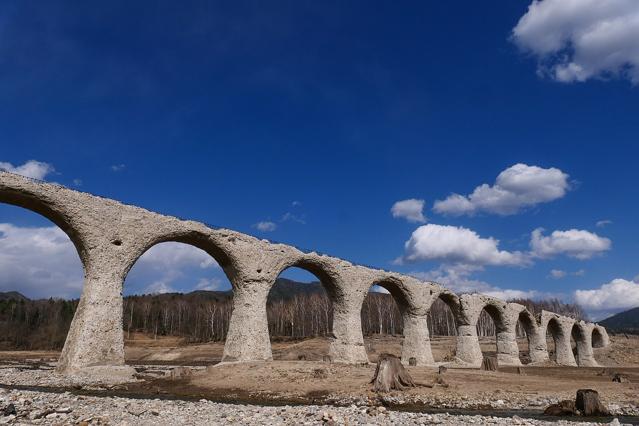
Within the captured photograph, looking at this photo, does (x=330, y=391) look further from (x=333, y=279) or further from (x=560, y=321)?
(x=560, y=321)

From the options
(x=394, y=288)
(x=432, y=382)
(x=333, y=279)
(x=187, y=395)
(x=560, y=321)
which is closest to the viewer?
(x=187, y=395)

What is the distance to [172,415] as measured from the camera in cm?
866

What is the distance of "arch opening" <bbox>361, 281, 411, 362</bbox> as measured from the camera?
27359 mm

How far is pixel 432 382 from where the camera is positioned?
1473cm

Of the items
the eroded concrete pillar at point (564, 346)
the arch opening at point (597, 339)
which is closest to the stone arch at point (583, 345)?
the eroded concrete pillar at point (564, 346)

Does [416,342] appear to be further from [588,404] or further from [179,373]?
[588,404]

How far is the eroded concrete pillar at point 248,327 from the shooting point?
19.4m

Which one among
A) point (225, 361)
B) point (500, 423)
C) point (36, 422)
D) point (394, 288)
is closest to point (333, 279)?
point (394, 288)

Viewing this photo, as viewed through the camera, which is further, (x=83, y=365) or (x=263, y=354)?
(x=263, y=354)

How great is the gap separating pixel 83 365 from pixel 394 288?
54.8ft

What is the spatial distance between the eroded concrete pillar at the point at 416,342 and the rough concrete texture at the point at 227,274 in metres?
0.06

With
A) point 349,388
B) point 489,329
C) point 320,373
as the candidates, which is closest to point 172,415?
point 349,388

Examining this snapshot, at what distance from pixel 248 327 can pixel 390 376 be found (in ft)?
25.2

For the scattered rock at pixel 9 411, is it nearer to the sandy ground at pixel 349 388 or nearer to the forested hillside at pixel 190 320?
the sandy ground at pixel 349 388
